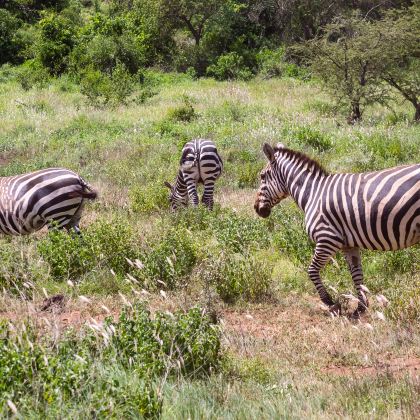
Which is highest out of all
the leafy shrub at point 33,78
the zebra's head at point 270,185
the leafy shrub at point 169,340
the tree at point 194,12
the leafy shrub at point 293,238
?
the tree at point 194,12

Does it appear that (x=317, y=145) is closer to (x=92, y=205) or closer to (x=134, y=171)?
(x=134, y=171)

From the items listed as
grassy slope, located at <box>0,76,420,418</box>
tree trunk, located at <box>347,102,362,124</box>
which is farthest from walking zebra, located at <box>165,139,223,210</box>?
tree trunk, located at <box>347,102,362,124</box>

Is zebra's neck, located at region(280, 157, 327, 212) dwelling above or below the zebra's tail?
above

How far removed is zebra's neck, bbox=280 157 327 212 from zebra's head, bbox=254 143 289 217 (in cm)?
12

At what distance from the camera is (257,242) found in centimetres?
859

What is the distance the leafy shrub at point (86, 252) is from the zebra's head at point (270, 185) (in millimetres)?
1761

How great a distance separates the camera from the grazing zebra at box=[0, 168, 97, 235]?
8.54m

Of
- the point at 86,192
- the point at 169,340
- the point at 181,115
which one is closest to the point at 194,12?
the point at 181,115

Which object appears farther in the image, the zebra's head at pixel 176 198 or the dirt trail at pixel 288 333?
the zebra's head at pixel 176 198

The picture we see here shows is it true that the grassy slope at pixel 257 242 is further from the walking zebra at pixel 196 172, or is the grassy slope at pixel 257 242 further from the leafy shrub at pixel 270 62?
the leafy shrub at pixel 270 62

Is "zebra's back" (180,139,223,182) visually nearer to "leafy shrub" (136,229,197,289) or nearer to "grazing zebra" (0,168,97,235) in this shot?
"grazing zebra" (0,168,97,235)

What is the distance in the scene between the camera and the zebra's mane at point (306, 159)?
7.14 meters

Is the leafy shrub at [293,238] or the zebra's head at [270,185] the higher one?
the zebra's head at [270,185]

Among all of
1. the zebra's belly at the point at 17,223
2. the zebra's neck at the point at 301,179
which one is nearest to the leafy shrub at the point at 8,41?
the zebra's belly at the point at 17,223
